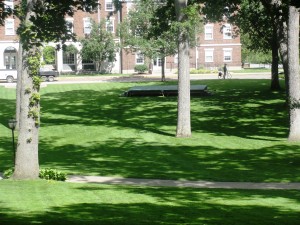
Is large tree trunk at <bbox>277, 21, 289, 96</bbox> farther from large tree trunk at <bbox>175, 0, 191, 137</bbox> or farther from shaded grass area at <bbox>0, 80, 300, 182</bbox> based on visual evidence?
large tree trunk at <bbox>175, 0, 191, 137</bbox>

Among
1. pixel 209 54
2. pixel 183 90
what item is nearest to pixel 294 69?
pixel 183 90

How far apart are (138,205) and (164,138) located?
1381 centimetres

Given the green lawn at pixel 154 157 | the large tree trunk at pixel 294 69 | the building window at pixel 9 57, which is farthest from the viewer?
the building window at pixel 9 57

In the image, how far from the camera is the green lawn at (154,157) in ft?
38.0

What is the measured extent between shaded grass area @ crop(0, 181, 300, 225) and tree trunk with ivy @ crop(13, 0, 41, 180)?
3.38 feet

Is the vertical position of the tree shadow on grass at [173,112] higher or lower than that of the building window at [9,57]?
lower

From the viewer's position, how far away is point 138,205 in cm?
1243

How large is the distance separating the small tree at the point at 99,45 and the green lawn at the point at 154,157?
17.7m

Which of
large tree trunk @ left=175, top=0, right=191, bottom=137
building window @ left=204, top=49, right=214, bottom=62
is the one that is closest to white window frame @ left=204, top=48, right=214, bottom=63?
building window @ left=204, top=49, right=214, bottom=62

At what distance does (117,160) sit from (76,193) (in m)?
7.11

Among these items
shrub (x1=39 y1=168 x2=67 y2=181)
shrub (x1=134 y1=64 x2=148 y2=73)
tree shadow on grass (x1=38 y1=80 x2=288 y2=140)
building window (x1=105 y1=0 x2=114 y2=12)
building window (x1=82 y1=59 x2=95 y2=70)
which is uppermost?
building window (x1=105 y1=0 x2=114 y2=12)

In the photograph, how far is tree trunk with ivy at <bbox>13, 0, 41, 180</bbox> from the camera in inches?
648

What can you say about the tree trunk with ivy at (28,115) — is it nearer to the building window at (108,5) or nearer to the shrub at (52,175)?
the shrub at (52,175)

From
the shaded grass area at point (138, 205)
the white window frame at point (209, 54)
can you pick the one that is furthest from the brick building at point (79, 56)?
the shaded grass area at point (138, 205)
